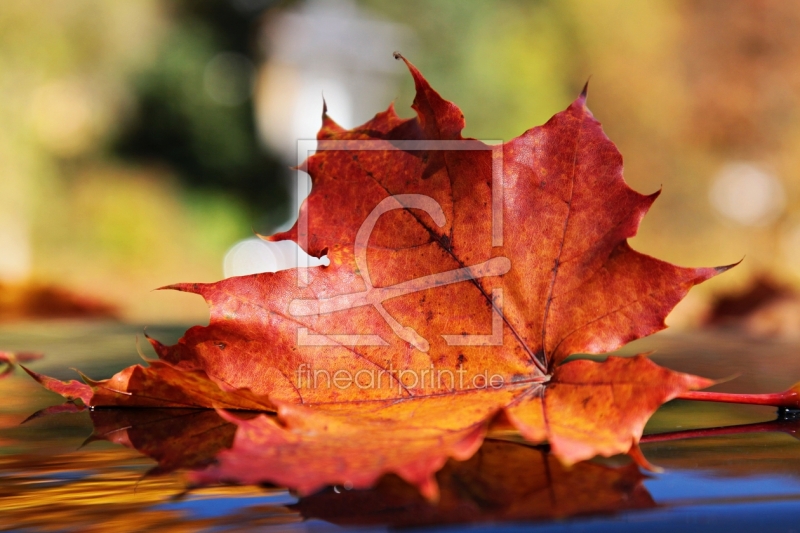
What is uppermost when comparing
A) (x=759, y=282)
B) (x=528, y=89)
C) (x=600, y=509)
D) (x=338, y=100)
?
(x=338, y=100)

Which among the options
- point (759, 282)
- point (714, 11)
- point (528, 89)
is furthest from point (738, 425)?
point (714, 11)

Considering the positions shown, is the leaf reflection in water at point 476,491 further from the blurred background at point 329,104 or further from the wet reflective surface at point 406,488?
the blurred background at point 329,104

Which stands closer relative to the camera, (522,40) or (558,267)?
(558,267)

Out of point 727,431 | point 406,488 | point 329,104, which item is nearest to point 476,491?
point 406,488

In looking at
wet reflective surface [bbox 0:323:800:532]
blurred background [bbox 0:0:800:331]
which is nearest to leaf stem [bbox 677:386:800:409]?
wet reflective surface [bbox 0:323:800:532]

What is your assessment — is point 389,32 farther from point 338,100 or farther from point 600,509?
point 600,509
